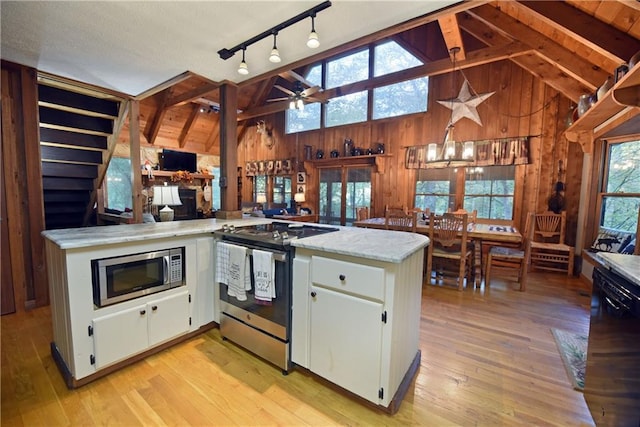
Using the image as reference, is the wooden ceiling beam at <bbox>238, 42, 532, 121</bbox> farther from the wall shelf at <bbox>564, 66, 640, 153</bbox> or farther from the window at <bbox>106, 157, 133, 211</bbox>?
the window at <bbox>106, 157, 133, 211</bbox>

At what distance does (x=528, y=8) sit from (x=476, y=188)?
2.89m

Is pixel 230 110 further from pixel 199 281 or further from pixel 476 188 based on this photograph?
pixel 476 188

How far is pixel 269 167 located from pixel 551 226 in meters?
6.42

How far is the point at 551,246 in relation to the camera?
13.3 ft

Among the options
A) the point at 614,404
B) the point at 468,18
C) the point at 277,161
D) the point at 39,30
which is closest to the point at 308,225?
the point at 614,404

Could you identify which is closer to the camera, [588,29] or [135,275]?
[135,275]

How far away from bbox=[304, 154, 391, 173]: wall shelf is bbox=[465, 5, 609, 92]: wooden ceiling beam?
2.68 meters

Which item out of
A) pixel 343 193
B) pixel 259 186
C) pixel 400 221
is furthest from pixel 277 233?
pixel 259 186

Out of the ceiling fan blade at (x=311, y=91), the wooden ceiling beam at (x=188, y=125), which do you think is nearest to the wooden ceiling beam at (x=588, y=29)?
the ceiling fan blade at (x=311, y=91)

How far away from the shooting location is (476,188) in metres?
4.91

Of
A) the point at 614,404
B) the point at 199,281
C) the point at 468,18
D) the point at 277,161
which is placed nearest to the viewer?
the point at 614,404

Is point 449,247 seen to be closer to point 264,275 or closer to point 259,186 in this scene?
point 264,275

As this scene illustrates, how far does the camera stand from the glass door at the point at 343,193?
6305mm

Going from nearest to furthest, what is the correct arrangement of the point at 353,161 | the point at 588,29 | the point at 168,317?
the point at 168,317
the point at 588,29
the point at 353,161
